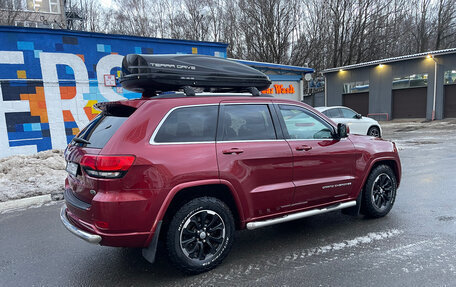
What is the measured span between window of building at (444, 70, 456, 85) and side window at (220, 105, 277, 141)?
23.2 meters

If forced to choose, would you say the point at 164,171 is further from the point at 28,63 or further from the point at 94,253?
the point at 28,63

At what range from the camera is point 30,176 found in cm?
670

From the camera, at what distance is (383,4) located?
100 feet

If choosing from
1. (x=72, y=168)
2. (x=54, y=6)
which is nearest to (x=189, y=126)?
(x=72, y=168)

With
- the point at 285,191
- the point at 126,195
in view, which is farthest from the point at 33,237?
the point at 285,191

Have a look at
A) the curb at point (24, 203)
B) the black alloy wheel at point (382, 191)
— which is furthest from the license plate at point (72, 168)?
the black alloy wheel at point (382, 191)

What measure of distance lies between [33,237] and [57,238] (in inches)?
14.6

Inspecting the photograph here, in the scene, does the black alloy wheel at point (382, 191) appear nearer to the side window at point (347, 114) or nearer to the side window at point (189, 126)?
the side window at point (189, 126)

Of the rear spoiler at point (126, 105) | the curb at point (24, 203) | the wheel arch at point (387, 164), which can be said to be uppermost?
the rear spoiler at point (126, 105)

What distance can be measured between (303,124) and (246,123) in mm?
→ 883

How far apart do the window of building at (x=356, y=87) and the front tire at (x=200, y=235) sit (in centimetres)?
2594

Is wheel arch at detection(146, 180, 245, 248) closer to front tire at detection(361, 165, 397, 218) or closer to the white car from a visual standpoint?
front tire at detection(361, 165, 397, 218)

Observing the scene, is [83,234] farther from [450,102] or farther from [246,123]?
[450,102]

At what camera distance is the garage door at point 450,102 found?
70.7 ft
